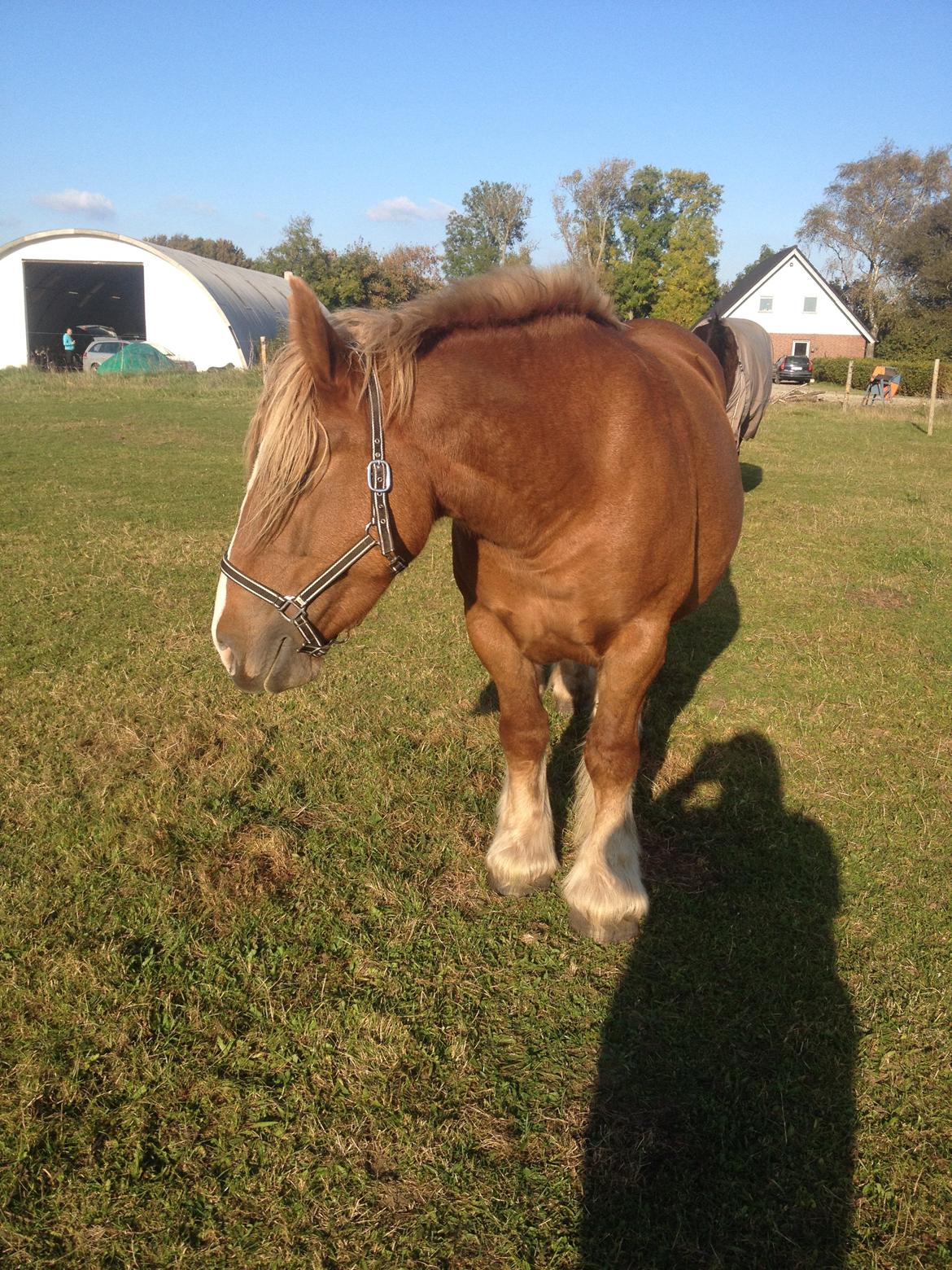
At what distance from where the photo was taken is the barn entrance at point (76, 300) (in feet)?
122

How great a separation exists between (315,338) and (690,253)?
204 ft

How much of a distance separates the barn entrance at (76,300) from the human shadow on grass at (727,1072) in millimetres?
38914

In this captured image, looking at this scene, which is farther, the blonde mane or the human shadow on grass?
the blonde mane

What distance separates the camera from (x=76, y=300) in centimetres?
4372

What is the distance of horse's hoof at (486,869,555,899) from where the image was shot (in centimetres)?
342

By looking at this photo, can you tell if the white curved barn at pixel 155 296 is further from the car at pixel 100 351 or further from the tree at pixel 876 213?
the tree at pixel 876 213

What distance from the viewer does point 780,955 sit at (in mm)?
3051

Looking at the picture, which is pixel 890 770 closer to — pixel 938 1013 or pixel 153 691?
pixel 938 1013

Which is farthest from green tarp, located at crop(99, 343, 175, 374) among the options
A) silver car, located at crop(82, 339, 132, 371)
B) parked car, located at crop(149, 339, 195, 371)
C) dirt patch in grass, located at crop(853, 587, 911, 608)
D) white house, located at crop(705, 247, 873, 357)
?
white house, located at crop(705, 247, 873, 357)

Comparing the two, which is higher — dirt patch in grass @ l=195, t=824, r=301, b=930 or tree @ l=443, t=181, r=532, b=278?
tree @ l=443, t=181, r=532, b=278

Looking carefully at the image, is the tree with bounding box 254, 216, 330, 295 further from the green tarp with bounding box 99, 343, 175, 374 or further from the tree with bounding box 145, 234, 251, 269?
the tree with bounding box 145, 234, 251, 269

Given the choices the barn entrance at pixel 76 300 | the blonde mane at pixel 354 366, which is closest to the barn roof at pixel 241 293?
the barn entrance at pixel 76 300

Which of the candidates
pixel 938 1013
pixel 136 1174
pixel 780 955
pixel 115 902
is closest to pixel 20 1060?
pixel 136 1174

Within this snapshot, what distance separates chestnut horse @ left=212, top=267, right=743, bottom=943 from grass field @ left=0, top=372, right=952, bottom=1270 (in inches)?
20.1
